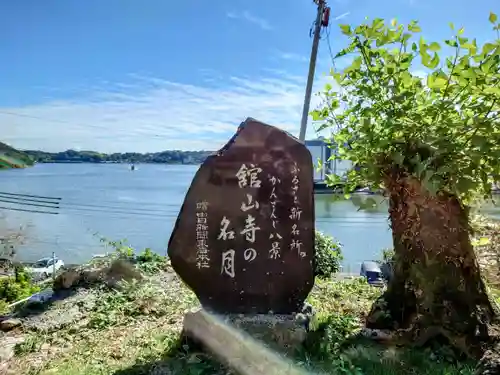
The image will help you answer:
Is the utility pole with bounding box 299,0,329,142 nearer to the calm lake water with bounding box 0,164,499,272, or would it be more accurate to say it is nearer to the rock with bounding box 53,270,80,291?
the calm lake water with bounding box 0,164,499,272

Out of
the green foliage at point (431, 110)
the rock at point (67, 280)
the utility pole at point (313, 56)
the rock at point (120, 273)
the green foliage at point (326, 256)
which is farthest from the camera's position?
the utility pole at point (313, 56)

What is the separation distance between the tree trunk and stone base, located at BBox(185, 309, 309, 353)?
789 mm

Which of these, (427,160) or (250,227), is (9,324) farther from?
(427,160)

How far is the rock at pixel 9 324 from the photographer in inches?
156

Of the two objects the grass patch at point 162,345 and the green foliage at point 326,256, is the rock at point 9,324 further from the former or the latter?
the green foliage at point 326,256

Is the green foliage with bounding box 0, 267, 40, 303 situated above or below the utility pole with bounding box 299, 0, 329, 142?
below

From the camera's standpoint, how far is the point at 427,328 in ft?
10.4

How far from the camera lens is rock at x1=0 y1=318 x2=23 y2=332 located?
3957 mm

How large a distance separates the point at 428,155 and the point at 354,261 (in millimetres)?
7941

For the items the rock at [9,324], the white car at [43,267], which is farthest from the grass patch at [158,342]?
the white car at [43,267]

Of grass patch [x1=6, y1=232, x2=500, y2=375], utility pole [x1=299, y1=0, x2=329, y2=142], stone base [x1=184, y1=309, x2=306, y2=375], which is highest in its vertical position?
utility pole [x1=299, y1=0, x2=329, y2=142]

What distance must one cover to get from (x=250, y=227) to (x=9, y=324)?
2.35 m

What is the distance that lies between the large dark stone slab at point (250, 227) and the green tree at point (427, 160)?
0.57 metres

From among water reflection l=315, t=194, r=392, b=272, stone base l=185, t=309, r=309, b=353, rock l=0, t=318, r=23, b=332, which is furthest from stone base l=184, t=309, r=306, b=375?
water reflection l=315, t=194, r=392, b=272
